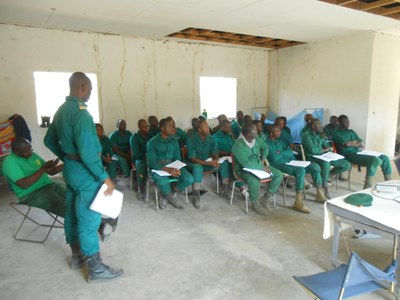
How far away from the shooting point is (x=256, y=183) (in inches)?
142

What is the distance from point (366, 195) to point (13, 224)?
3731 mm

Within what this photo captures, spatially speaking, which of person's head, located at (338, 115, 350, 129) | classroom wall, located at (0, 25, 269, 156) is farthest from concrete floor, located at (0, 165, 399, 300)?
classroom wall, located at (0, 25, 269, 156)

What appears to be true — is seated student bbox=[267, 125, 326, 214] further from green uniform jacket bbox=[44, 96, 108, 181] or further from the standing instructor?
green uniform jacket bbox=[44, 96, 108, 181]

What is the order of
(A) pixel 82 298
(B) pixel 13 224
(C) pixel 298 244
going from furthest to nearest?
(B) pixel 13 224 < (C) pixel 298 244 < (A) pixel 82 298

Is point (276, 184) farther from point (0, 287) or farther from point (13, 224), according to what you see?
point (13, 224)

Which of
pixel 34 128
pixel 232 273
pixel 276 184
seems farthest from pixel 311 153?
pixel 34 128

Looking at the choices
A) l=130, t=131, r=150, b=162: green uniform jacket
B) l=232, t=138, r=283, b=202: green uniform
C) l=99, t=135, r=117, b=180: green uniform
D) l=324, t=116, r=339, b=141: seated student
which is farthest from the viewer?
l=324, t=116, r=339, b=141: seated student

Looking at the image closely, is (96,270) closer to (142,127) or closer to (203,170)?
(203,170)

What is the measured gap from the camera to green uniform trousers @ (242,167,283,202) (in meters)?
3.60

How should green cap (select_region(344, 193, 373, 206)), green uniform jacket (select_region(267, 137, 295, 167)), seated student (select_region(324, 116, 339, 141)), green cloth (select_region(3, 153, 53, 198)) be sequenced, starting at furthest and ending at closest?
seated student (select_region(324, 116, 339, 141)), green uniform jacket (select_region(267, 137, 295, 167)), green cloth (select_region(3, 153, 53, 198)), green cap (select_region(344, 193, 373, 206))

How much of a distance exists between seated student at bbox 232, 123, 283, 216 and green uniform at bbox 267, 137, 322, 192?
0.26 m

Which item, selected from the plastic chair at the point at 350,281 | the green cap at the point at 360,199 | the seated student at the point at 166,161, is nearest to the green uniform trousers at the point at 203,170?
the seated student at the point at 166,161

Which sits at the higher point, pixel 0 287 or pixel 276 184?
pixel 276 184

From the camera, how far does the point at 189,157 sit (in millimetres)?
4199
